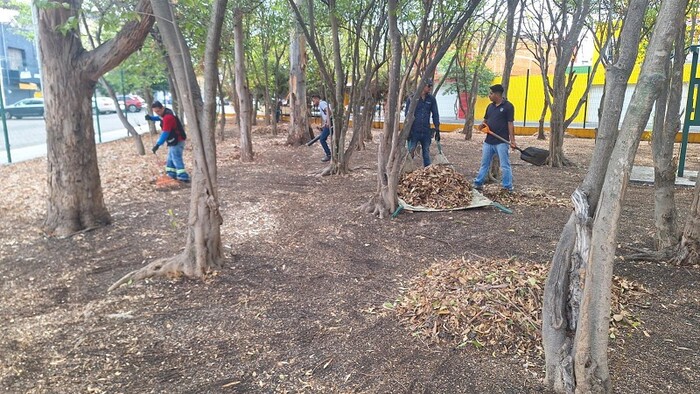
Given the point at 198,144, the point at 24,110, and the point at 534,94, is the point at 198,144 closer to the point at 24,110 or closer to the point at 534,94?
the point at 534,94

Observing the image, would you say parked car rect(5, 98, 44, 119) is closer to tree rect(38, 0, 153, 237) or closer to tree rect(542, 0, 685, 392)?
tree rect(38, 0, 153, 237)

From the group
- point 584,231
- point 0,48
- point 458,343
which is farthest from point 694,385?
point 0,48

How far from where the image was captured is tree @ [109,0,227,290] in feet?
13.4

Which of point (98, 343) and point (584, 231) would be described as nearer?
point (584, 231)

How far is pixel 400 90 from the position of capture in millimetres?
6316

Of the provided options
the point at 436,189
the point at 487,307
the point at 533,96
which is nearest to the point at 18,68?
the point at 533,96

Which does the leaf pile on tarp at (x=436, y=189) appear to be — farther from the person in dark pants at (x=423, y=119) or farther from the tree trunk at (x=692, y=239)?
the tree trunk at (x=692, y=239)

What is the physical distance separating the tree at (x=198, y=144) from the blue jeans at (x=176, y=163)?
4687 mm

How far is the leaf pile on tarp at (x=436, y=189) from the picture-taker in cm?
678

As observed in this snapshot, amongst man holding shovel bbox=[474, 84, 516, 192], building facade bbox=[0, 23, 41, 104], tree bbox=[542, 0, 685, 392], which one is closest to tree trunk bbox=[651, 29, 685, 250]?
tree bbox=[542, 0, 685, 392]

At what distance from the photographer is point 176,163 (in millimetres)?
8914

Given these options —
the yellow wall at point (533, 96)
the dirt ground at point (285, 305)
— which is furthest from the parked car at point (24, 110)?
the yellow wall at point (533, 96)

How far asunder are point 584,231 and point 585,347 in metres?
0.59

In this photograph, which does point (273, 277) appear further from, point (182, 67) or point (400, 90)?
point (400, 90)
